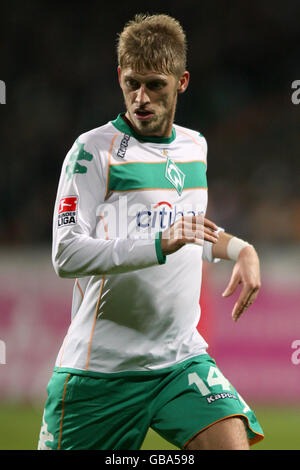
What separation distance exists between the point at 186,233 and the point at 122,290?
52cm

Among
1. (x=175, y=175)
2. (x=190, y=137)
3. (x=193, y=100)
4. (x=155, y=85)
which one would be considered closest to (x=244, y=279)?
(x=175, y=175)

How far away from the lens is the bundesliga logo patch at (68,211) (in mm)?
3256

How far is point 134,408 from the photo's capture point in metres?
3.32

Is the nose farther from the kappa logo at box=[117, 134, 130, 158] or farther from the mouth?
the kappa logo at box=[117, 134, 130, 158]

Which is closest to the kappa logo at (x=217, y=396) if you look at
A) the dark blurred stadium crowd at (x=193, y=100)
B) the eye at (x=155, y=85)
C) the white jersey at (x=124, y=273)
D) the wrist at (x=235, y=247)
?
the white jersey at (x=124, y=273)

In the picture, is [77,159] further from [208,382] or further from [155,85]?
[208,382]

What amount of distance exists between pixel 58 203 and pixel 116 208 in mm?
248

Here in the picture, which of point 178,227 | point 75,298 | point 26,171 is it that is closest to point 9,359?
point 26,171

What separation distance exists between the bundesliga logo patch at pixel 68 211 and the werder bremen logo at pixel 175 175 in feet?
1.54

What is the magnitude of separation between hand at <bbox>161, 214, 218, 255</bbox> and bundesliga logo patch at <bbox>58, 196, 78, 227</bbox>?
392mm

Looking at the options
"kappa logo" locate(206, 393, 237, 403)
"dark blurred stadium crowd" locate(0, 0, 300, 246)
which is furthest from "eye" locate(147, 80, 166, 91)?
"dark blurred stadium crowd" locate(0, 0, 300, 246)

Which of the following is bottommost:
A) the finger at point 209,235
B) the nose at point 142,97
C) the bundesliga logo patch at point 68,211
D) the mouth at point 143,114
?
the finger at point 209,235

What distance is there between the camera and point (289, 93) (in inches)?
505

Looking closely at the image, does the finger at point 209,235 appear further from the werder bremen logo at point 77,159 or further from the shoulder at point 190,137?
the shoulder at point 190,137
